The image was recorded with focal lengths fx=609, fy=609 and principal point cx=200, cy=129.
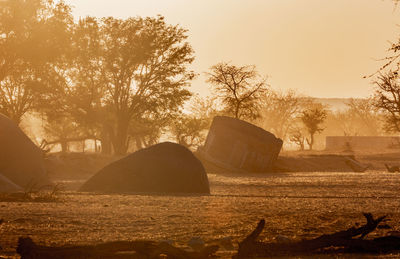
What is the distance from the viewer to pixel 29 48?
1783 inches

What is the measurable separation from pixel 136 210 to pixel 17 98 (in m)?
40.1

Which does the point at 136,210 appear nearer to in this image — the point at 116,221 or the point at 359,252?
the point at 116,221

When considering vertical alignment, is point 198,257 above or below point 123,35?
below

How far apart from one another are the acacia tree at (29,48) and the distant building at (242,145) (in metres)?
15.3

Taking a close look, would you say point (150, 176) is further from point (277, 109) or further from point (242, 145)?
point (277, 109)

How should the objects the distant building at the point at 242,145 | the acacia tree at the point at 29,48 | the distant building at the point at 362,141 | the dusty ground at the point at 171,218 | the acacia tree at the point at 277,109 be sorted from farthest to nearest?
the acacia tree at the point at 277,109 < the distant building at the point at 362,141 < the acacia tree at the point at 29,48 < the distant building at the point at 242,145 < the dusty ground at the point at 171,218

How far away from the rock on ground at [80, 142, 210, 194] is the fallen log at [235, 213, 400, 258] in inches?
421

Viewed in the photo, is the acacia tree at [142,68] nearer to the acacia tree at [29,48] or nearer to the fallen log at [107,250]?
the acacia tree at [29,48]

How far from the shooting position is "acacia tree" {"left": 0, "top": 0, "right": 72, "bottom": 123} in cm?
4472

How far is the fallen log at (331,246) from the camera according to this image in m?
7.32

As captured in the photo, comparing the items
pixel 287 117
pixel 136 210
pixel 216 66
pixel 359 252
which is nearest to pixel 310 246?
pixel 359 252

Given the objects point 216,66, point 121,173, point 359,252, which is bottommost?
point 359,252

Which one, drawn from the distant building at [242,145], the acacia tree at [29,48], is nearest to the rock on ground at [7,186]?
the distant building at [242,145]

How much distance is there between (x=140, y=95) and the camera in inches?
1949
